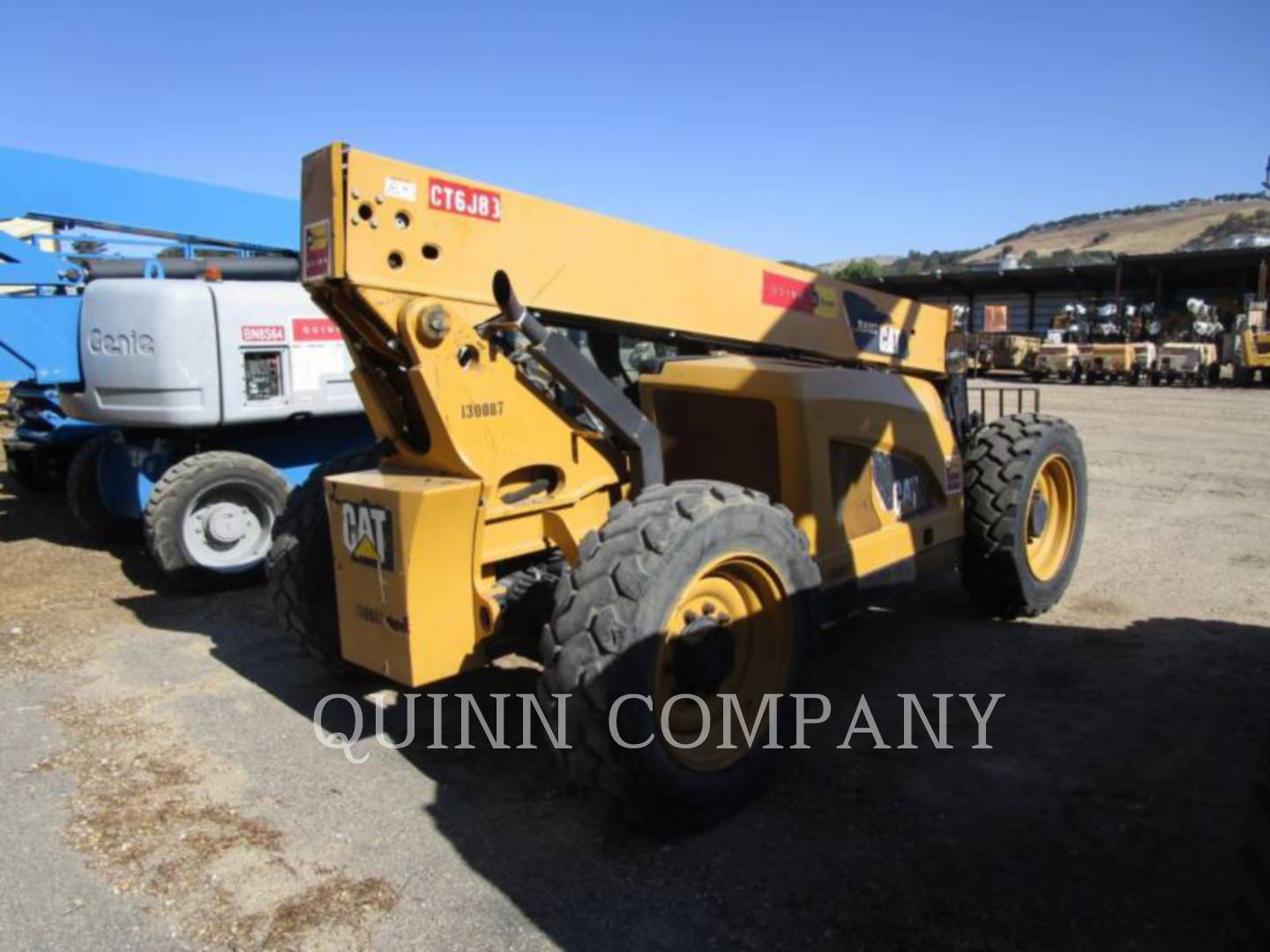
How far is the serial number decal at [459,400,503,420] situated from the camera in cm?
365

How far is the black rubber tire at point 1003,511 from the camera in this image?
5.71 metres

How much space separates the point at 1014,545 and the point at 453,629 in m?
3.49

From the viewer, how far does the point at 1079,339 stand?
122ft

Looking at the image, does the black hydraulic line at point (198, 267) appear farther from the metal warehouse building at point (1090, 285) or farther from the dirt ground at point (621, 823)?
the metal warehouse building at point (1090, 285)

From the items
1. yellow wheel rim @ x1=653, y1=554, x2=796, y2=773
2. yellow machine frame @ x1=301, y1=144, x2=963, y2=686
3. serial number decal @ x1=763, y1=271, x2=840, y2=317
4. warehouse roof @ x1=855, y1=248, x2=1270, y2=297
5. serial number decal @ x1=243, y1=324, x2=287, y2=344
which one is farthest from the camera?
warehouse roof @ x1=855, y1=248, x2=1270, y2=297

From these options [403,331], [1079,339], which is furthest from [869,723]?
[1079,339]

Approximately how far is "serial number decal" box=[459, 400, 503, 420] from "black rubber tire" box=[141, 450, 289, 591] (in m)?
3.62

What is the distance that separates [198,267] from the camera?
8.73m

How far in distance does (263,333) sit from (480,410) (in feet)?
13.5

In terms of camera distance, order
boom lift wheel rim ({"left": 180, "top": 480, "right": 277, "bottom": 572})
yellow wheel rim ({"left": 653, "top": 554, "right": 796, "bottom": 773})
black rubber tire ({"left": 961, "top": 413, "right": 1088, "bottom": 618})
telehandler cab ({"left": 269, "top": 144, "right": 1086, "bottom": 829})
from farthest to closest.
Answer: boom lift wheel rim ({"left": 180, "top": 480, "right": 277, "bottom": 572})
black rubber tire ({"left": 961, "top": 413, "right": 1088, "bottom": 618})
yellow wheel rim ({"left": 653, "top": 554, "right": 796, "bottom": 773})
telehandler cab ({"left": 269, "top": 144, "right": 1086, "bottom": 829})

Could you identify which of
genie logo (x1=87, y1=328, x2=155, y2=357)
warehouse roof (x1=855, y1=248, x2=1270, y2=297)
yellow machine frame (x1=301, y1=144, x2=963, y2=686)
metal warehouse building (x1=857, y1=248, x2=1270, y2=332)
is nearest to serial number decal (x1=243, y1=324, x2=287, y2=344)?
genie logo (x1=87, y1=328, x2=155, y2=357)

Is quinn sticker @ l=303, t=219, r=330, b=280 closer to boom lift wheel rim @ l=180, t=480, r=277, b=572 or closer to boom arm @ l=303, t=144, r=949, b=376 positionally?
boom arm @ l=303, t=144, r=949, b=376

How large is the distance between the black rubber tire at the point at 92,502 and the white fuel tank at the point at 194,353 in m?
0.66

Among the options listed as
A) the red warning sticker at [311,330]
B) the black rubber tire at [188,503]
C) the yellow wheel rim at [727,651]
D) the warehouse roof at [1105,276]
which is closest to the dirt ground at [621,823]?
the yellow wheel rim at [727,651]
